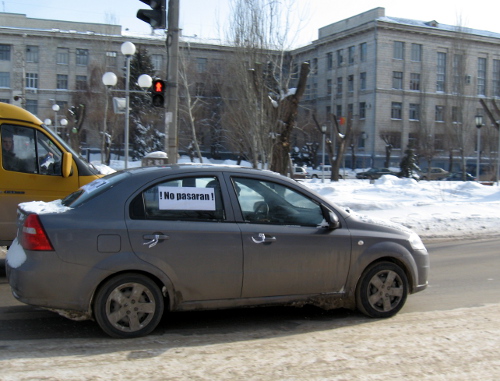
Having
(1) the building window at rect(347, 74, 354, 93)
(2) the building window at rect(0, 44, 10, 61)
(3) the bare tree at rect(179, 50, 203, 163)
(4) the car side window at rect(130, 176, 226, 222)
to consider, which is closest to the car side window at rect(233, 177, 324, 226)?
(4) the car side window at rect(130, 176, 226, 222)

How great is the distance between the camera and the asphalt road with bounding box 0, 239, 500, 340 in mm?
5285

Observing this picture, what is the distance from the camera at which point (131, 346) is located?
190 inches

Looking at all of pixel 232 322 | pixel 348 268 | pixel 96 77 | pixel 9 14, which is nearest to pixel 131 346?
pixel 232 322

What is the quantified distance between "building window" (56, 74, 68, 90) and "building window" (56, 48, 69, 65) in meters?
1.63

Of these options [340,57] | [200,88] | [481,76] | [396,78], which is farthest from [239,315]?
[481,76]

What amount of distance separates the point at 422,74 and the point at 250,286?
6760 centimetres

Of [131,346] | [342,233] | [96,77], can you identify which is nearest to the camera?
[131,346]

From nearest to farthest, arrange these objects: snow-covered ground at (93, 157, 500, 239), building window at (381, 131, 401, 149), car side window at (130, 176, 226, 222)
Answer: car side window at (130, 176, 226, 222) → snow-covered ground at (93, 157, 500, 239) → building window at (381, 131, 401, 149)

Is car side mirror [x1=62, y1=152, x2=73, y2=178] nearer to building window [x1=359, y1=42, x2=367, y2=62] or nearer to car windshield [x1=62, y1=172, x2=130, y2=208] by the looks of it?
car windshield [x1=62, y1=172, x2=130, y2=208]

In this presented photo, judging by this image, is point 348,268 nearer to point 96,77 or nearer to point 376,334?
point 376,334

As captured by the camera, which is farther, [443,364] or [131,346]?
[131,346]

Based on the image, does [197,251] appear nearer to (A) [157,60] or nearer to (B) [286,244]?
(B) [286,244]

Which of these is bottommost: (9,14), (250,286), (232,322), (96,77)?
(232,322)

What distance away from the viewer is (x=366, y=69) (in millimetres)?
66938
